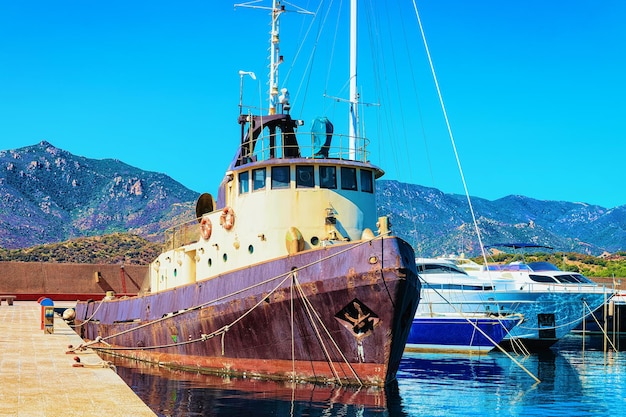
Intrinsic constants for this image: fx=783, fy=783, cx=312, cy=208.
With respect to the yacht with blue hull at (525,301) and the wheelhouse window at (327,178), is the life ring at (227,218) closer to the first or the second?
the wheelhouse window at (327,178)

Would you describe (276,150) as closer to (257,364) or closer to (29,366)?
(257,364)

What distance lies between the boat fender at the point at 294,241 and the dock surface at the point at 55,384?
4.98 m

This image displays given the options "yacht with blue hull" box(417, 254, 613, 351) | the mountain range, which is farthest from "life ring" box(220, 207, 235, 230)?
the mountain range

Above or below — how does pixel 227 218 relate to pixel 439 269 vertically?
above

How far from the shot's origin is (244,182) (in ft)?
67.6

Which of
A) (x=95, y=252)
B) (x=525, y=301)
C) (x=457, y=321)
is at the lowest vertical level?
(x=457, y=321)

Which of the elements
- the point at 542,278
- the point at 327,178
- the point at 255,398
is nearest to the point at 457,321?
the point at 542,278

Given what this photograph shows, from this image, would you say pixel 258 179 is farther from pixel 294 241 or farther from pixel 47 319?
pixel 47 319

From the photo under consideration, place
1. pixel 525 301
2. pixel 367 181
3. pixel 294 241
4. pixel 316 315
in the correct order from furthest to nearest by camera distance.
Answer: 1. pixel 525 301
2. pixel 367 181
3. pixel 294 241
4. pixel 316 315

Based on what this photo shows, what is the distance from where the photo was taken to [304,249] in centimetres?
1906

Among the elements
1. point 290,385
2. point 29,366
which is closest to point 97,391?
point 29,366

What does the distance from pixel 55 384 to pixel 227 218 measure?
8.11m

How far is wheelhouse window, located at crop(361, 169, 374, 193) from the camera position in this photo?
20.6m

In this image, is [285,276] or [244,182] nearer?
[285,276]
